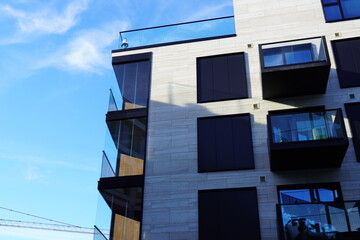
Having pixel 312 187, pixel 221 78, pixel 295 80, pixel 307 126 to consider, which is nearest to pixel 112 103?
pixel 221 78

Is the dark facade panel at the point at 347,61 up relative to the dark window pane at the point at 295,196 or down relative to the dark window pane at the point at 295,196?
up

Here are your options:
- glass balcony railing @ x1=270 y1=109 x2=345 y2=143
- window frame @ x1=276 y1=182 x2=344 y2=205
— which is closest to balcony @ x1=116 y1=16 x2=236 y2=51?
glass balcony railing @ x1=270 y1=109 x2=345 y2=143

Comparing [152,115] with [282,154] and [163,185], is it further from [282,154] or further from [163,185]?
[282,154]

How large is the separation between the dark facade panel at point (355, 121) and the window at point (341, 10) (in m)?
4.11

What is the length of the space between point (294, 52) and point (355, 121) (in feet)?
10.2

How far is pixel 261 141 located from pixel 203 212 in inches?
124

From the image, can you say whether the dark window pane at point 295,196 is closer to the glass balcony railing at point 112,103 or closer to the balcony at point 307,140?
the balcony at point 307,140

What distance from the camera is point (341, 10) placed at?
15.8 m

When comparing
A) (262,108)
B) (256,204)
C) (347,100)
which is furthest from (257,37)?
(256,204)

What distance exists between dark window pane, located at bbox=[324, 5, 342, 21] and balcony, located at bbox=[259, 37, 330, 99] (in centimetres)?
261

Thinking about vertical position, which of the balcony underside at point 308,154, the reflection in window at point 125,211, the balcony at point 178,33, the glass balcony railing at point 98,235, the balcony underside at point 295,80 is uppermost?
the balcony at point 178,33

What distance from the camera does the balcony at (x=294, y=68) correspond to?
43.2 ft

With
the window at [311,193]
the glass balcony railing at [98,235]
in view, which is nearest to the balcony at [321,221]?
the window at [311,193]

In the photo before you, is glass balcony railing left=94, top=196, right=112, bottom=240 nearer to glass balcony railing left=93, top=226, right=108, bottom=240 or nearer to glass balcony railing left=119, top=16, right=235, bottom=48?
glass balcony railing left=93, top=226, right=108, bottom=240
